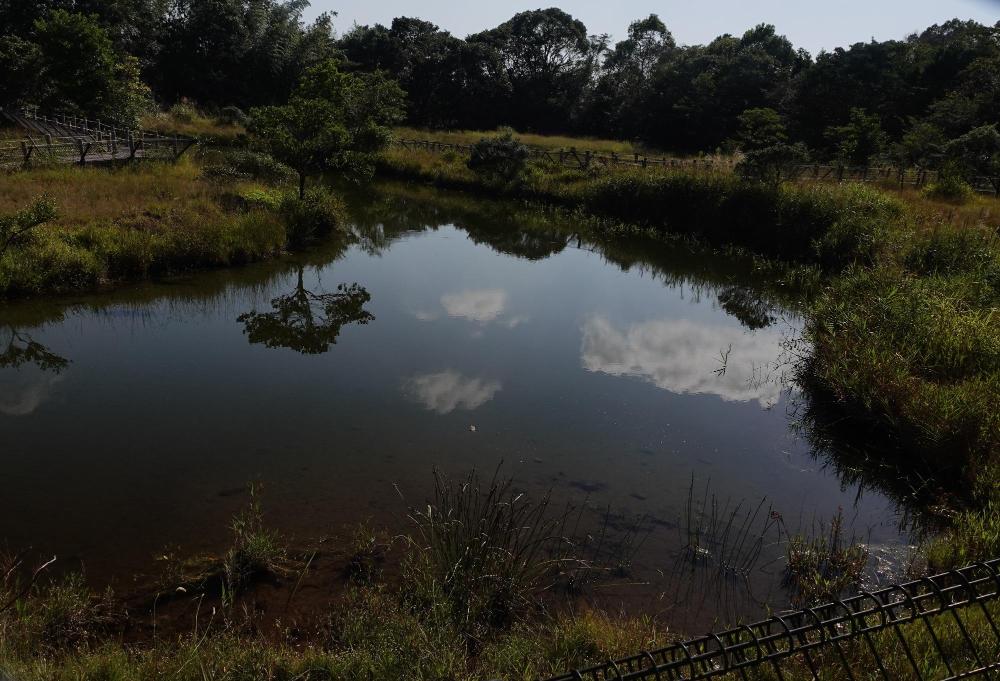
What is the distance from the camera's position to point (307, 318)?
1278 centimetres

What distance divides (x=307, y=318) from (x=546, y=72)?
40.8 meters

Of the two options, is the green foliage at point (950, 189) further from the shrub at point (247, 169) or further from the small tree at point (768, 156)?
the shrub at point (247, 169)

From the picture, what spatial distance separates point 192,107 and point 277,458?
40520 mm

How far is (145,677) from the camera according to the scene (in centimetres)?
400

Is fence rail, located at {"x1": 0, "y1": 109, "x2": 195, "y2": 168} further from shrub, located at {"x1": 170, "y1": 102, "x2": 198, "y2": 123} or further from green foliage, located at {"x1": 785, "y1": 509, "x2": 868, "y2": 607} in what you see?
green foliage, located at {"x1": 785, "y1": 509, "x2": 868, "y2": 607}

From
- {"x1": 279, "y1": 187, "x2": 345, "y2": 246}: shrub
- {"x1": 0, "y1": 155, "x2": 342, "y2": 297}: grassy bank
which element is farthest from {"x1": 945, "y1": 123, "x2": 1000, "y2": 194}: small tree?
{"x1": 0, "y1": 155, "x2": 342, "y2": 297}: grassy bank

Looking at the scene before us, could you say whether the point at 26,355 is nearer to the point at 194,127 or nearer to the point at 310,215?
the point at 310,215

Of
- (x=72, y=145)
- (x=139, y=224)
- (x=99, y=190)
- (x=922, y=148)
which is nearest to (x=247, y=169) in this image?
(x=72, y=145)

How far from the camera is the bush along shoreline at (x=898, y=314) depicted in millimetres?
7184

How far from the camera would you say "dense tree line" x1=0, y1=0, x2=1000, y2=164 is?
27016 mm

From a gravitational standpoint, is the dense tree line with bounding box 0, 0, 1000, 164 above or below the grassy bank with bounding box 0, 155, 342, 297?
above

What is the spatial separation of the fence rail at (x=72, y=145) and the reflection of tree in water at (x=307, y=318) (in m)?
10.1

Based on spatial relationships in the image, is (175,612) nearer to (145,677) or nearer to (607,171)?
(145,677)

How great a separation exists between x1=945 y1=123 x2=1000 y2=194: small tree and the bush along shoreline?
3.00 metres
